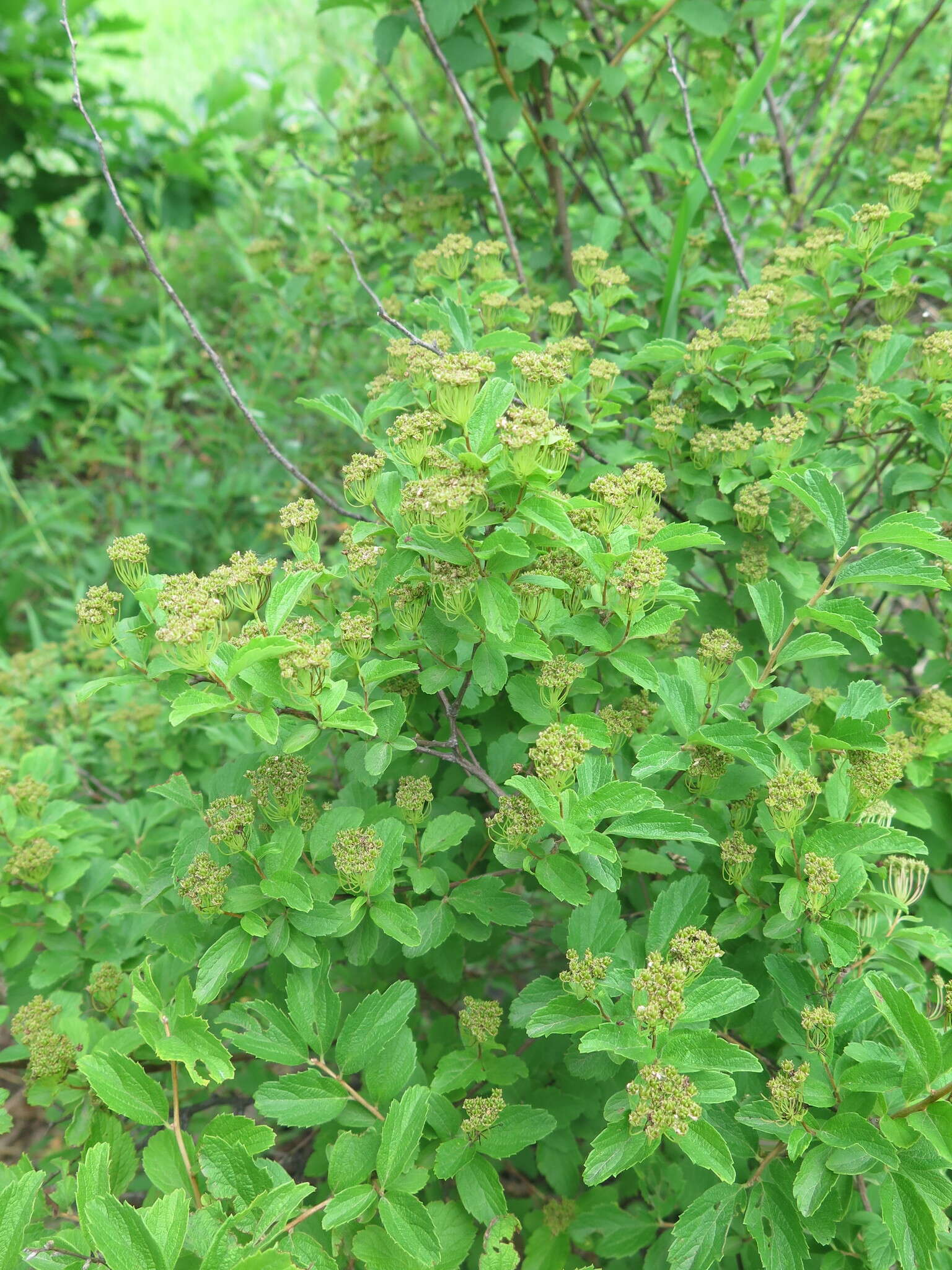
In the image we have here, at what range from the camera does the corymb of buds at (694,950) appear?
106cm

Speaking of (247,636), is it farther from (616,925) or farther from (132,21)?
(132,21)

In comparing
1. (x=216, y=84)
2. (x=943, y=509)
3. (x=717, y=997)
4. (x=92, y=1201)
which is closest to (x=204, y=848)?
(x=92, y=1201)

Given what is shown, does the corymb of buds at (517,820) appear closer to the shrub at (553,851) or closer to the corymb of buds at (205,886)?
the shrub at (553,851)

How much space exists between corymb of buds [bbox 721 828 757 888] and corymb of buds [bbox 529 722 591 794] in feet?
0.98

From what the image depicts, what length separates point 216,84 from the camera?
15.6ft

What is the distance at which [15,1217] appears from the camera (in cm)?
102

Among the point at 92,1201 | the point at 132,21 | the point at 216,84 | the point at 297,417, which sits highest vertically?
the point at 132,21

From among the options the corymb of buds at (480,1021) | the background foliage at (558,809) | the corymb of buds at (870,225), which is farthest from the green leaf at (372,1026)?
the corymb of buds at (870,225)

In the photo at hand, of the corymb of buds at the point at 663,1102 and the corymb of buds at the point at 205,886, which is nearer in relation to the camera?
the corymb of buds at the point at 663,1102

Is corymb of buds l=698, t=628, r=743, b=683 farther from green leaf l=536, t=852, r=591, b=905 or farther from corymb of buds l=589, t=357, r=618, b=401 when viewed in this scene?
corymb of buds l=589, t=357, r=618, b=401

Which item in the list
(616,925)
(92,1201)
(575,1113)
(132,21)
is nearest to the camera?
(92,1201)

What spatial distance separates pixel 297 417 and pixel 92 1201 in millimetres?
3324

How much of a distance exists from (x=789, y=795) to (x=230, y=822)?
2.51 feet

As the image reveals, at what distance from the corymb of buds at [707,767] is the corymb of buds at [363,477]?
0.63 metres
